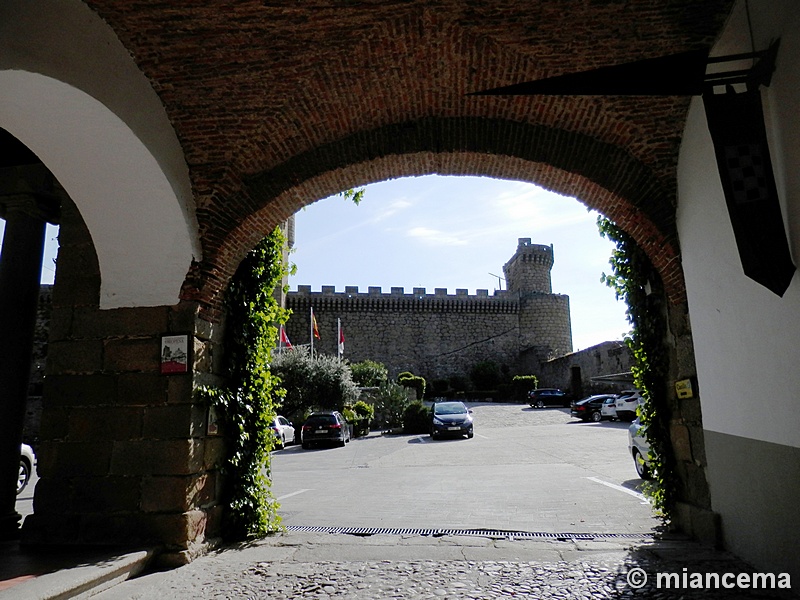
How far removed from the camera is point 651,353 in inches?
204

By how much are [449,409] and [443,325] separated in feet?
73.9

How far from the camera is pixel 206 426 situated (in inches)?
185

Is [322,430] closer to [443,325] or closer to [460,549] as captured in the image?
[460,549]

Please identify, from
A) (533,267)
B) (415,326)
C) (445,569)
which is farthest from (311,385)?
(533,267)

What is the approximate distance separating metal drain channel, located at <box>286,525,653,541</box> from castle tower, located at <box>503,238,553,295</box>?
3836 centimetres

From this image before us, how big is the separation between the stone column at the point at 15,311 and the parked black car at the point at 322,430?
11.4 metres

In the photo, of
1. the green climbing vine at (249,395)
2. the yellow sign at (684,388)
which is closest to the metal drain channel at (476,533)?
the green climbing vine at (249,395)

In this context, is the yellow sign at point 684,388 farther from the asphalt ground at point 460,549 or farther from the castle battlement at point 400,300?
the castle battlement at point 400,300

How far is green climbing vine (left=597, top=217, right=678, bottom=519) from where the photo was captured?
5.02 meters

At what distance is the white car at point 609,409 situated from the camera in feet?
65.7

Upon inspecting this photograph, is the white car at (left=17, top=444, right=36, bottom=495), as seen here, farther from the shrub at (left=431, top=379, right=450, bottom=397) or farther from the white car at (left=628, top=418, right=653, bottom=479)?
the shrub at (left=431, top=379, right=450, bottom=397)

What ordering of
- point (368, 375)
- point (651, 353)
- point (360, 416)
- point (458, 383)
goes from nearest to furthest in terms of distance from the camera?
Answer: point (651, 353) → point (360, 416) → point (368, 375) → point (458, 383)

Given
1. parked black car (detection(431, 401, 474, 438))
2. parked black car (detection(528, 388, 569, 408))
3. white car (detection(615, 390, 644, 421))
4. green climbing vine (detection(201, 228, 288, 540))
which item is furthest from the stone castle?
green climbing vine (detection(201, 228, 288, 540))

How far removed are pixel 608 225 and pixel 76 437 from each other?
5.23 m
